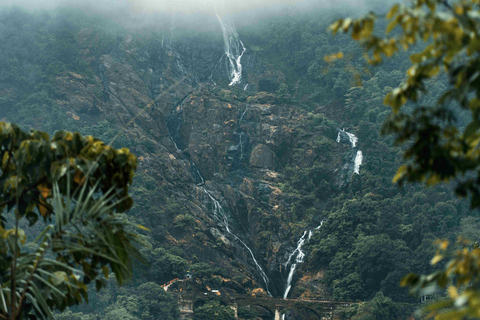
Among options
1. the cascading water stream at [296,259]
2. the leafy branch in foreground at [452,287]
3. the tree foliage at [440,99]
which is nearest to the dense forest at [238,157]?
the cascading water stream at [296,259]

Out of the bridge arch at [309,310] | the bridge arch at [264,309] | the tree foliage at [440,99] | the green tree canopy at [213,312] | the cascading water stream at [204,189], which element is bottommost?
the tree foliage at [440,99]

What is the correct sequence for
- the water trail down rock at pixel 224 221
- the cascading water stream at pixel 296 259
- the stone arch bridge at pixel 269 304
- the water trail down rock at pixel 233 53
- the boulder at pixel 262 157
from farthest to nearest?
the water trail down rock at pixel 233 53, the boulder at pixel 262 157, the water trail down rock at pixel 224 221, the cascading water stream at pixel 296 259, the stone arch bridge at pixel 269 304

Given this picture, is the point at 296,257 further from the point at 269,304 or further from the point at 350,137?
the point at 350,137

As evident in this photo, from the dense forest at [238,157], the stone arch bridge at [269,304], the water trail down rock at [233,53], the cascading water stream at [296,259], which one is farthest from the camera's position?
the water trail down rock at [233,53]

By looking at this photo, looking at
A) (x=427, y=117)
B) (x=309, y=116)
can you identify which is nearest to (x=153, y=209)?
(x=309, y=116)

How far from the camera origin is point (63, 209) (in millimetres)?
3602

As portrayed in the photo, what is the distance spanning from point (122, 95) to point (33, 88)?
7922mm

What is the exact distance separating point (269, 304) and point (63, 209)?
33410mm

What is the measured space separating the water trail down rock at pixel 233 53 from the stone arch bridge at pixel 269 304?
29.2m

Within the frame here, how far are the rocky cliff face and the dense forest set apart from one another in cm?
12

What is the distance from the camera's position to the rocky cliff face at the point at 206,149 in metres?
41.0

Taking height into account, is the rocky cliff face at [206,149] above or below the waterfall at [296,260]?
above

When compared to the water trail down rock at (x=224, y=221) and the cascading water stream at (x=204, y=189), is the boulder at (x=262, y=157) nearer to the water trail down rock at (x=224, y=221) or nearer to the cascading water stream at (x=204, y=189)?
the cascading water stream at (x=204, y=189)

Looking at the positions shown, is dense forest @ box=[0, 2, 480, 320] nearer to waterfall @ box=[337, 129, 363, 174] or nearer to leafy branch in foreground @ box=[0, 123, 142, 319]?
waterfall @ box=[337, 129, 363, 174]
